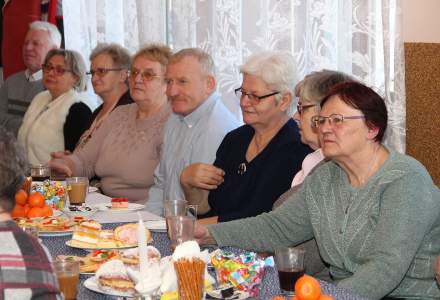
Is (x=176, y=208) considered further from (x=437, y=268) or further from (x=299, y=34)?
(x=299, y=34)

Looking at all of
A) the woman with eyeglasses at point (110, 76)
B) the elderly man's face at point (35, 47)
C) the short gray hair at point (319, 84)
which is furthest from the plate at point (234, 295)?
the elderly man's face at point (35, 47)

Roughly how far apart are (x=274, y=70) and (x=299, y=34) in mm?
481

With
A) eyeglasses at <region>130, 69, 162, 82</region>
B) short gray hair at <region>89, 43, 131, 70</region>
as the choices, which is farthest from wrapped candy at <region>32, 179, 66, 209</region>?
short gray hair at <region>89, 43, 131, 70</region>

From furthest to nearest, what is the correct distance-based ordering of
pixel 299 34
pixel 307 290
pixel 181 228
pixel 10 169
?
pixel 299 34, pixel 181 228, pixel 307 290, pixel 10 169

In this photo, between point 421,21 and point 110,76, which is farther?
point 110,76

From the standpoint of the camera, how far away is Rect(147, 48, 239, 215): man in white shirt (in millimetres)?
3775

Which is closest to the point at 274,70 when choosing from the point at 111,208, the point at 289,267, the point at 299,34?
the point at 299,34

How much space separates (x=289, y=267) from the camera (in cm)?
194

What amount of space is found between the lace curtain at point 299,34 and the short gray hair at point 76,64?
600 millimetres

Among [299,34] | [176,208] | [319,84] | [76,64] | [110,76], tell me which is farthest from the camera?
[76,64]

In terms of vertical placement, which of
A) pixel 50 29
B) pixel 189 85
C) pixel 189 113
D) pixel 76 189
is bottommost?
pixel 76 189

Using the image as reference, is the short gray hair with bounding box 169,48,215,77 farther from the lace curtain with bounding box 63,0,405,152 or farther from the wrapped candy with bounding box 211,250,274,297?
the wrapped candy with bounding box 211,250,274,297

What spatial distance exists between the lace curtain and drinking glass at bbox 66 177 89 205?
3.16ft

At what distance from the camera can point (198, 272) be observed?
173 cm
